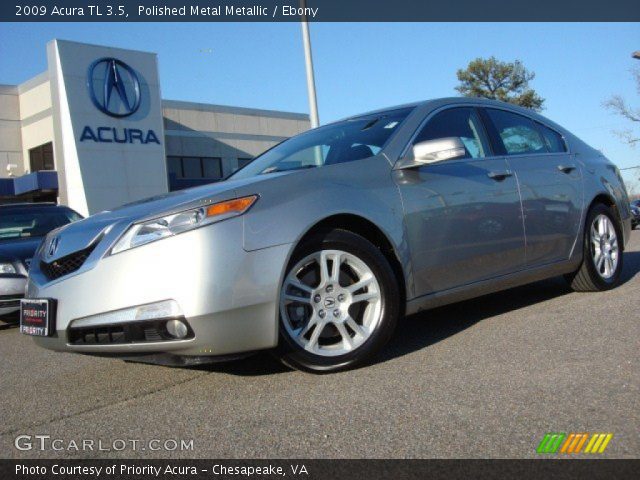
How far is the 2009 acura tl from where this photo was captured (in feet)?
9.85

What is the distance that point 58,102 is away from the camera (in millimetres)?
26203

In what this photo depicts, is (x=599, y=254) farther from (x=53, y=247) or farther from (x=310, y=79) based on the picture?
(x=310, y=79)

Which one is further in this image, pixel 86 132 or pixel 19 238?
pixel 86 132

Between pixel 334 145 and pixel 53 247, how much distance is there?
1.79 m

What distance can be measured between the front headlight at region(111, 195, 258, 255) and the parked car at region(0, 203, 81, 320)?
3582mm

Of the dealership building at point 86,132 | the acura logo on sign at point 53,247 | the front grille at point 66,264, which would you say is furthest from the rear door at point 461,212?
the dealership building at point 86,132

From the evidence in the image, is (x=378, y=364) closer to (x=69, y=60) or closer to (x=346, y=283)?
(x=346, y=283)

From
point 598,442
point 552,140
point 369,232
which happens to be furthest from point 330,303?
point 552,140

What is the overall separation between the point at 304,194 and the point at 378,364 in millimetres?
982

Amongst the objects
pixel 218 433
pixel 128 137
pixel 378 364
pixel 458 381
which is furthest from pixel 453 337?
pixel 128 137

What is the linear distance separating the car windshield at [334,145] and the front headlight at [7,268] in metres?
2.99

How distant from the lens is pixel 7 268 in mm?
6363

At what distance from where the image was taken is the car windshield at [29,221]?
745 centimetres

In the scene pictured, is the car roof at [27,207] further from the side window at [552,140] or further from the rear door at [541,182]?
the side window at [552,140]
